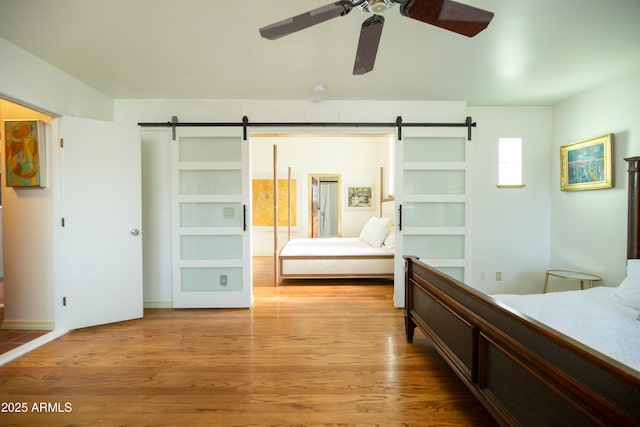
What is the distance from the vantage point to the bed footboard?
30.4 inches

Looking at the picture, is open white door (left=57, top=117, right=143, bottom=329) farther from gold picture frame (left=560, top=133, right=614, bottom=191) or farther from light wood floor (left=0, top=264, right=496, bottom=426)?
gold picture frame (left=560, top=133, right=614, bottom=191)

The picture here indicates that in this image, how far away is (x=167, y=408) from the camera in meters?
1.59

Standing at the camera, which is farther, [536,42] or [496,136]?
[496,136]

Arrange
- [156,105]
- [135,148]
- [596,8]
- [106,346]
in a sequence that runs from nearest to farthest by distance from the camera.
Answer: [596,8] < [106,346] < [135,148] < [156,105]

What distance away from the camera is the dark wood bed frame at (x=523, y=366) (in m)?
0.77

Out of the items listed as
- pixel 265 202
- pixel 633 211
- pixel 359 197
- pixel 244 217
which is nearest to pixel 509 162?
pixel 633 211

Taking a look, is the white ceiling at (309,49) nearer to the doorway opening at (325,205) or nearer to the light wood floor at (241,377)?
the light wood floor at (241,377)

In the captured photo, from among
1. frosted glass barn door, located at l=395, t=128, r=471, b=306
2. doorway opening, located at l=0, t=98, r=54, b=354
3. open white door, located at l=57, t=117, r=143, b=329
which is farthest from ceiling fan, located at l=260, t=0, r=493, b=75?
doorway opening, located at l=0, t=98, r=54, b=354

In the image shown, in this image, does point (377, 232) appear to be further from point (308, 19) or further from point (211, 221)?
point (308, 19)

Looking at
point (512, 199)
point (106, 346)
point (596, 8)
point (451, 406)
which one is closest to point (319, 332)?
point (451, 406)

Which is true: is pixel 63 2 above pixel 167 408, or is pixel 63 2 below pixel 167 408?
above

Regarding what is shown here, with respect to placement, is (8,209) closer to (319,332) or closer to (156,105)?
(156,105)

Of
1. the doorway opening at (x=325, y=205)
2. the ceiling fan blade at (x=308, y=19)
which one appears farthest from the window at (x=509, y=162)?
the doorway opening at (x=325, y=205)

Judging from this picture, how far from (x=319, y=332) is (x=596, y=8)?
10.5 ft
